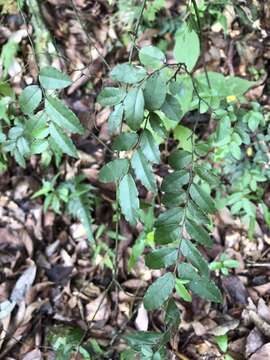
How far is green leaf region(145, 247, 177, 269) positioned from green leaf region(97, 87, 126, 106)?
38 cm

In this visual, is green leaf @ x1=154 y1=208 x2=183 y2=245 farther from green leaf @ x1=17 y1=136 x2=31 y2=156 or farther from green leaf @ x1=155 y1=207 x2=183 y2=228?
green leaf @ x1=17 y1=136 x2=31 y2=156

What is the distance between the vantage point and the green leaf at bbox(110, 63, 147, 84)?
3.68 ft

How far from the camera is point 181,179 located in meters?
1.25

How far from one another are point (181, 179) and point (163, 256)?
196 millimetres

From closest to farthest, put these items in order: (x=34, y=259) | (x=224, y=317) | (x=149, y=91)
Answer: (x=149, y=91)
(x=224, y=317)
(x=34, y=259)

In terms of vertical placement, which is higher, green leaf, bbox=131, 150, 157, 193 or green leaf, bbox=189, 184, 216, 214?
green leaf, bbox=131, 150, 157, 193

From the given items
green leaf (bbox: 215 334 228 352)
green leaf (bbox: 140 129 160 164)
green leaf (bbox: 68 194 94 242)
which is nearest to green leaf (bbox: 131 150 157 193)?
green leaf (bbox: 140 129 160 164)

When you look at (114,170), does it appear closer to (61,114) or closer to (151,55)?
(61,114)

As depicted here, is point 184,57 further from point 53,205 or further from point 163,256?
point 163,256

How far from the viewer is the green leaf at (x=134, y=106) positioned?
1.10m

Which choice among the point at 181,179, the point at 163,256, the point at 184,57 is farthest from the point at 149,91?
the point at 184,57

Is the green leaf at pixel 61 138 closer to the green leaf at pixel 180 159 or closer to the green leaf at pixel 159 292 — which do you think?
the green leaf at pixel 180 159

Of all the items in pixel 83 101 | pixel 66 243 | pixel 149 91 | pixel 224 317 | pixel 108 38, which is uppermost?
pixel 149 91

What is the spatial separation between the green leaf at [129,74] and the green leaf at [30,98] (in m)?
0.20
